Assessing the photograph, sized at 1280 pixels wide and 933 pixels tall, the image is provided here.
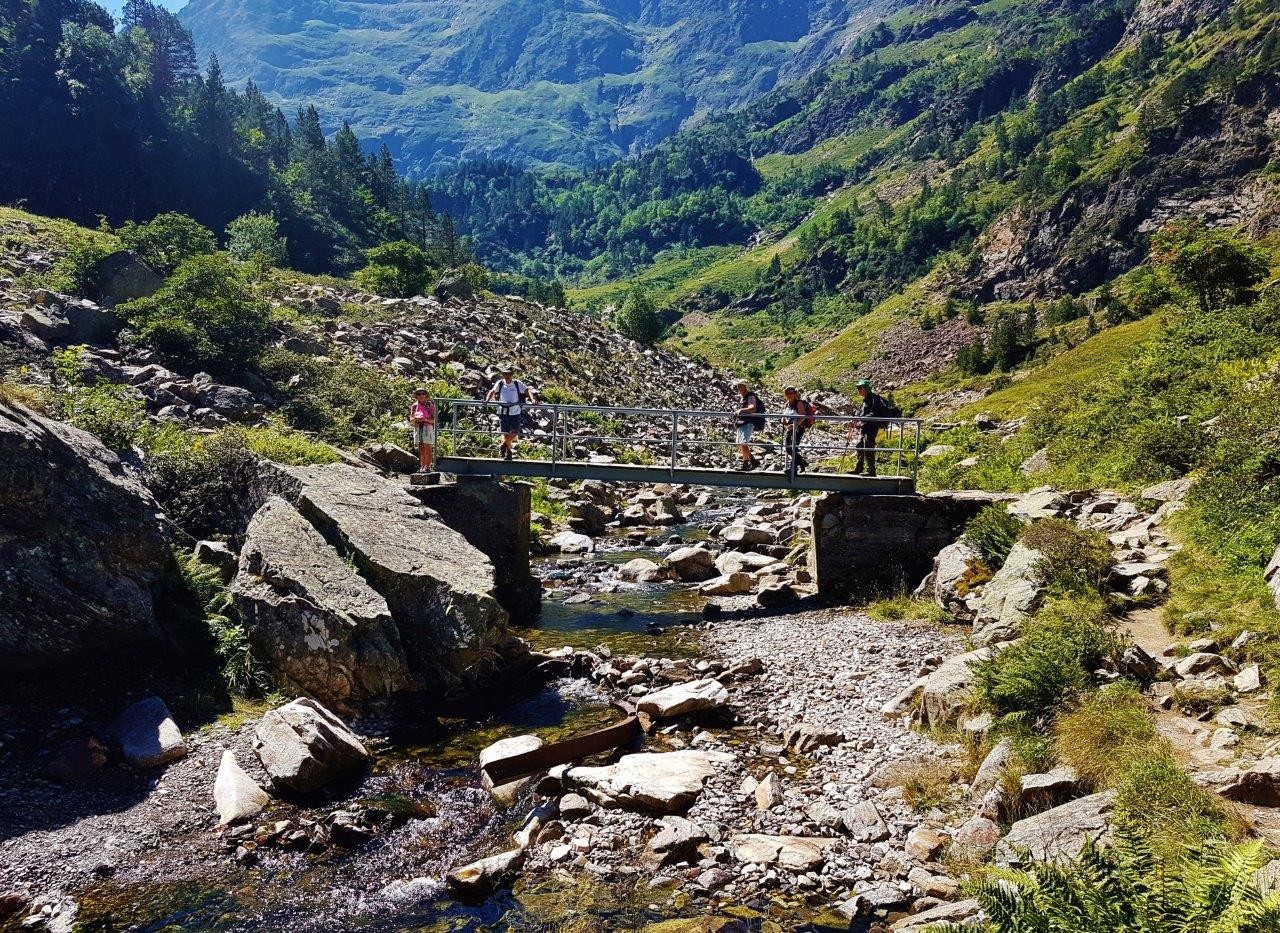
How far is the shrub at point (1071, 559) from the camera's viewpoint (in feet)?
48.8

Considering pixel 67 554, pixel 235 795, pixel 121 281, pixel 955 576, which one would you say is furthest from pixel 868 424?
pixel 121 281

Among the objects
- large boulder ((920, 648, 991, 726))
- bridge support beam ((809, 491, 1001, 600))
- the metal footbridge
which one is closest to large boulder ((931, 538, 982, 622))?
bridge support beam ((809, 491, 1001, 600))

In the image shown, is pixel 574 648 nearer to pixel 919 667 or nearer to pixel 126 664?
pixel 919 667

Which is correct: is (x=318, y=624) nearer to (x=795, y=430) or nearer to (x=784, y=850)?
(x=784, y=850)

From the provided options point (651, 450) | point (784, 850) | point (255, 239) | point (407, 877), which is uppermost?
point (255, 239)

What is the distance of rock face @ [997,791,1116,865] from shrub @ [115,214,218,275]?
36.4m

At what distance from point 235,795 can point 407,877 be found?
8.90 ft

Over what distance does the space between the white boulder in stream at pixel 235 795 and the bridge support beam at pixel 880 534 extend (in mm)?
14781

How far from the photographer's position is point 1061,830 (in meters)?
8.30

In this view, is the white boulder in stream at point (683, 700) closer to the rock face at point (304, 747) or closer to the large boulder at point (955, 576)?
the rock face at point (304, 747)

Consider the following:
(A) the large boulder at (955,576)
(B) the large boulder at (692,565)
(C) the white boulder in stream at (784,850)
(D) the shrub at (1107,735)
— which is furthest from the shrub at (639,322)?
(C) the white boulder in stream at (784,850)

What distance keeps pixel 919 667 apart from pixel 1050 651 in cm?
375

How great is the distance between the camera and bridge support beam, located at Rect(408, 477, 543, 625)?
21875mm

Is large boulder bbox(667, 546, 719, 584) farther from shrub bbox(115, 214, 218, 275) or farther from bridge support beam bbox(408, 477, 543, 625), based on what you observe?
shrub bbox(115, 214, 218, 275)
